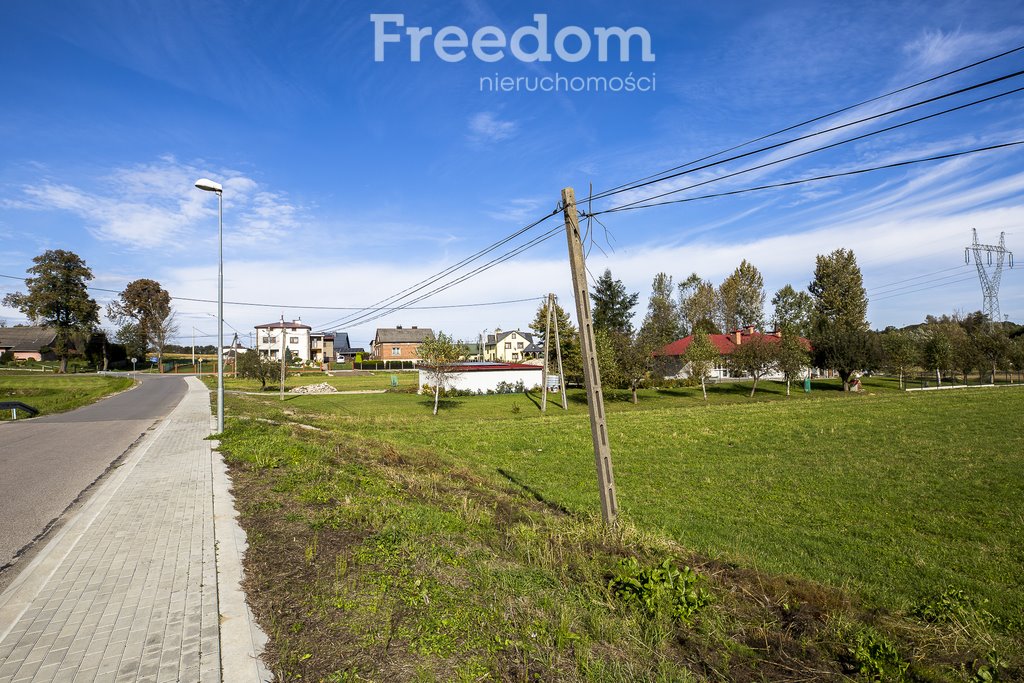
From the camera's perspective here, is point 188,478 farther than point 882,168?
Yes

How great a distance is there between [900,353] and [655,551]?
56.3 metres

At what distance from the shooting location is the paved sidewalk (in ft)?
12.6

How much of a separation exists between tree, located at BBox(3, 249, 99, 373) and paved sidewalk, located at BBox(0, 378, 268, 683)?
75.1 m

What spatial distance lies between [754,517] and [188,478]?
10.9m

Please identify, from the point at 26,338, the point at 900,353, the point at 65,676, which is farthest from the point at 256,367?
the point at 900,353

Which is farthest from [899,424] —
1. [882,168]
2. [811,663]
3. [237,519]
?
[237,519]

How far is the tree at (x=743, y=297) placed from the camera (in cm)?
7975

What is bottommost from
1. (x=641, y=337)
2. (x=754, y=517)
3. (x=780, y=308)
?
(x=754, y=517)

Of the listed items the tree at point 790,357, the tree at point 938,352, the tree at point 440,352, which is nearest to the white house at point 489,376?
the tree at point 440,352

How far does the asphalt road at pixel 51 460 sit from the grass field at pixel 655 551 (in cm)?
277

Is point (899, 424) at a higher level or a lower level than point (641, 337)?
lower

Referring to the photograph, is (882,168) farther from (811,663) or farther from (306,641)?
(306,641)

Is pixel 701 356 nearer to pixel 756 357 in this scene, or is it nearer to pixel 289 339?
pixel 756 357

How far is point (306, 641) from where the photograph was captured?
418cm
